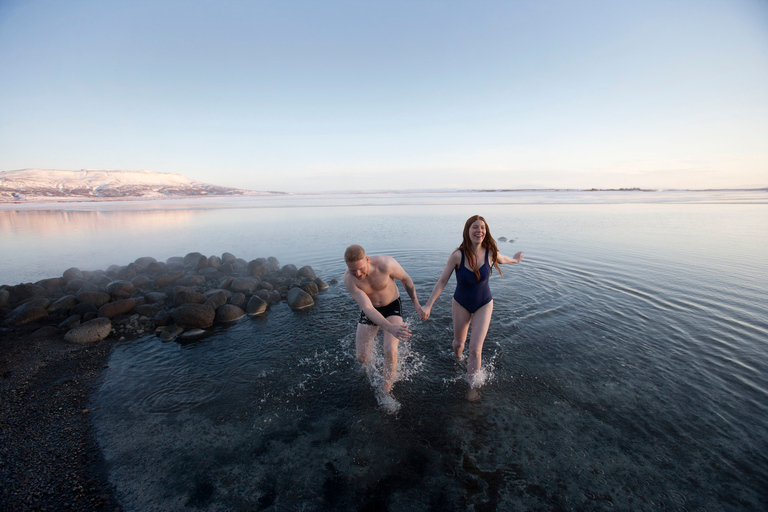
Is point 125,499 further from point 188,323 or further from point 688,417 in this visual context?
Result: point 688,417

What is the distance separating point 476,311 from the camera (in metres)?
5.73

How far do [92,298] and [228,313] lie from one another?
433cm

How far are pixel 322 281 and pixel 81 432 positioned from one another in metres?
7.84

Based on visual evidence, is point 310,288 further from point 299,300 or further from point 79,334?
point 79,334

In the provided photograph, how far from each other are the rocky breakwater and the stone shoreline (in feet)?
0.10

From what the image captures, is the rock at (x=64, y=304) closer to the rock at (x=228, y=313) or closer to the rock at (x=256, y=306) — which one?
the rock at (x=228, y=313)

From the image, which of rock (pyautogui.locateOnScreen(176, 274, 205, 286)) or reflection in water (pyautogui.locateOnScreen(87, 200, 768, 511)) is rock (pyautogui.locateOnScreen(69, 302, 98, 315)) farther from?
rock (pyautogui.locateOnScreen(176, 274, 205, 286))

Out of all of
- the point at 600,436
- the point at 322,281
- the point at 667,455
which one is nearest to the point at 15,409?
the point at 322,281

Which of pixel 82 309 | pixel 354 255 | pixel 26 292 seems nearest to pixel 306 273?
pixel 82 309

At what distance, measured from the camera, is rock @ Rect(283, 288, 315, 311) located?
9938mm

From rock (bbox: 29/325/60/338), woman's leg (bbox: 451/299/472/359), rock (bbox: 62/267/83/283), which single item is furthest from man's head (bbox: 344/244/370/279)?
rock (bbox: 62/267/83/283)

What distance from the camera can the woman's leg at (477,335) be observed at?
551cm

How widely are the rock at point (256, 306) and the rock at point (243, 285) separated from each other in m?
1.27

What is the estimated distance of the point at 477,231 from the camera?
5273mm
